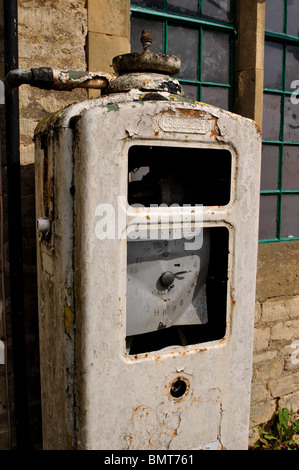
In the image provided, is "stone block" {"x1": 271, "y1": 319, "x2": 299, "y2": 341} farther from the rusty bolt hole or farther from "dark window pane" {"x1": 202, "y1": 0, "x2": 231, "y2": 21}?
"dark window pane" {"x1": 202, "y1": 0, "x2": 231, "y2": 21}

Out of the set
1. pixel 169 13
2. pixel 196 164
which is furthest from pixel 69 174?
pixel 169 13

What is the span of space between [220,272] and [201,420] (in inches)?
22.2

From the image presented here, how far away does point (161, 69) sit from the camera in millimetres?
1625

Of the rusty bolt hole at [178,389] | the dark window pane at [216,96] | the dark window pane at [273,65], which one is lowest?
the rusty bolt hole at [178,389]

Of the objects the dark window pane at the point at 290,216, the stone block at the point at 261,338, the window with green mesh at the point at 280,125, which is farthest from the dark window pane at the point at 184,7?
the stone block at the point at 261,338

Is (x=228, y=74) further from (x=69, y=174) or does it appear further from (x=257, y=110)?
(x=69, y=174)

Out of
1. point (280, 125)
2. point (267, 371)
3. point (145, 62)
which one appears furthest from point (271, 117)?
point (267, 371)

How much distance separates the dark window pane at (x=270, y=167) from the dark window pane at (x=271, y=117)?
80 millimetres

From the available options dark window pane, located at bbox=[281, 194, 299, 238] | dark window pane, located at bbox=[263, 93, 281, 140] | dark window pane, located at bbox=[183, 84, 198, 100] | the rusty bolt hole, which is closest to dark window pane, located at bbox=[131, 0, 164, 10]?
dark window pane, located at bbox=[183, 84, 198, 100]

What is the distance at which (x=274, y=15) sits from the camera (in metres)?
2.85

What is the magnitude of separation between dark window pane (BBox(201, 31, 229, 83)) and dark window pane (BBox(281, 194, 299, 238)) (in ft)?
3.05

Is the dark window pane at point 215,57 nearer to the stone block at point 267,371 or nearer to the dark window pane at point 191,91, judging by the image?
the dark window pane at point 191,91

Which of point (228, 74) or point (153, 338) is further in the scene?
point (228, 74)

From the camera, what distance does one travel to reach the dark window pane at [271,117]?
2.92m
